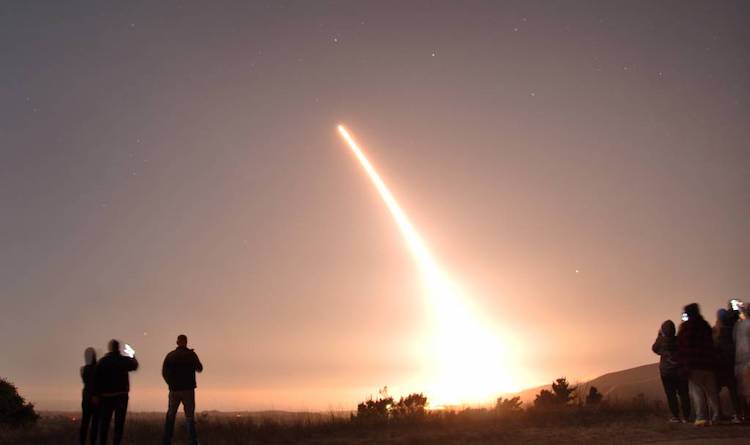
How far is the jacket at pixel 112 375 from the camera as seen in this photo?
40.3ft

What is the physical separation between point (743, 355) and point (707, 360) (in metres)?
0.76

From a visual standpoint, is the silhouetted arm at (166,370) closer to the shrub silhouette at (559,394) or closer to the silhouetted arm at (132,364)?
the silhouetted arm at (132,364)

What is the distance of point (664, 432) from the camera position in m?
13.0

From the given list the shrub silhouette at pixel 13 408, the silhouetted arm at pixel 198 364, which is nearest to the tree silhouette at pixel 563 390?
the silhouetted arm at pixel 198 364

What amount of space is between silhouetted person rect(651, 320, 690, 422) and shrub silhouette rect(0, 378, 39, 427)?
75.9 ft

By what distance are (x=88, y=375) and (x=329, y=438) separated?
16.4ft

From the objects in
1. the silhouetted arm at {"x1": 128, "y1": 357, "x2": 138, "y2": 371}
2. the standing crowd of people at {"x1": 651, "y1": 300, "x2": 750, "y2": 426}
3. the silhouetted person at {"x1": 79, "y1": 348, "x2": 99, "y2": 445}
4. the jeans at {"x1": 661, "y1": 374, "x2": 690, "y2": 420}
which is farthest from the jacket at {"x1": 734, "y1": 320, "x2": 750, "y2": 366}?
the silhouetted person at {"x1": 79, "y1": 348, "x2": 99, "y2": 445}

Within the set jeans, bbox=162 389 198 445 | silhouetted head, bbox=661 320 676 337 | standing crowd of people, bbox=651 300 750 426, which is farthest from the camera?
silhouetted head, bbox=661 320 676 337

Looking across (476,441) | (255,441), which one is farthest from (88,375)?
(476,441)

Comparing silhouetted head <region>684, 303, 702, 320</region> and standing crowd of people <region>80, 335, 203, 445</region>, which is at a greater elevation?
silhouetted head <region>684, 303, 702, 320</region>

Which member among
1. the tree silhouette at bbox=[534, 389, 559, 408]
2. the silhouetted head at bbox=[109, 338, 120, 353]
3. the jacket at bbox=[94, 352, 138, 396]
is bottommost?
the tree silhouette at bbox=[534, 389, 559, 408]

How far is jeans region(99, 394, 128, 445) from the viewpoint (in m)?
12.2

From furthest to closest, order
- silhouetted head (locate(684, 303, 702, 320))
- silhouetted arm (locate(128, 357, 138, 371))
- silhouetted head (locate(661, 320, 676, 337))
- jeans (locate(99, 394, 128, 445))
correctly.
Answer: silhouetted head (locate(661, 320, 676, 337)), silhouetted head (locate(684, 303, 702, 320)), silhouetted arm (locate(128, 357, 138, 371)), jeans (locate(99, 394, 128, 445))

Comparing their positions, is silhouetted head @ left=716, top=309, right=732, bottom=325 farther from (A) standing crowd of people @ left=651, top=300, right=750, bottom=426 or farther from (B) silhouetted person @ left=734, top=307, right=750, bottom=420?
(B) silhouetted person @ left=734, top=307, right=750, bottom=420
